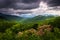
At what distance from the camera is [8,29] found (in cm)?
212

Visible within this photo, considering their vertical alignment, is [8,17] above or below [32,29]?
above

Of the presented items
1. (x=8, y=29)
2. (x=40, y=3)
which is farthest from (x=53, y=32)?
(x=8, y=29)

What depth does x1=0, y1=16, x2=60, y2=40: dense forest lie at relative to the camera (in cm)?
206

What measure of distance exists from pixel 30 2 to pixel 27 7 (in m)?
0.08

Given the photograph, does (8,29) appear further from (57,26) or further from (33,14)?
(57,26)

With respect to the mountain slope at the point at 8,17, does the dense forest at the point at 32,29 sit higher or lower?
lower

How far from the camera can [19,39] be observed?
2.07m

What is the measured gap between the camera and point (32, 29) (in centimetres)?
209

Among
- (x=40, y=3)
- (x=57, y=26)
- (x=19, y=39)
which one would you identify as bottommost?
(x=19, y=39)

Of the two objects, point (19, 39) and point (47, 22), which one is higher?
point (47, 22)

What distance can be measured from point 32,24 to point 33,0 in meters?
0.34

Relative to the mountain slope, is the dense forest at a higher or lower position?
lower

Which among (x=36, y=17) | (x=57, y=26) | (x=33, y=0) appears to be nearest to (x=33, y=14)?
(x=36, y=17)

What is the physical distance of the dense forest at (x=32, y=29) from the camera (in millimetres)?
2057
